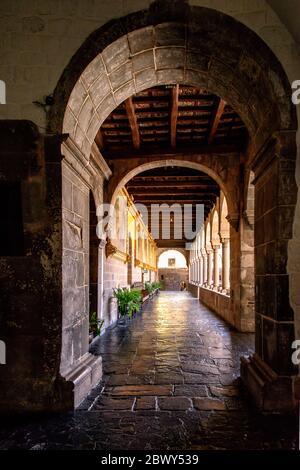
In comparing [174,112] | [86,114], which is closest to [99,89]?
Answer: [86,114]

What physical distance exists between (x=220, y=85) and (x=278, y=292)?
223 centimetres

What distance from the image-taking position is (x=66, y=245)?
2.85 m

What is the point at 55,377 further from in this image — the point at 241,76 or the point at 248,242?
the point at 248,242

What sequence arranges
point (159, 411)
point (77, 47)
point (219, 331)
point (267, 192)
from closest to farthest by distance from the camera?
1. point (159, 411)
2. point (77, 47)
3. point (267, 192)
4. point (219, 331)

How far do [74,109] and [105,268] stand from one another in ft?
14.2

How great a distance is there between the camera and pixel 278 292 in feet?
8.84

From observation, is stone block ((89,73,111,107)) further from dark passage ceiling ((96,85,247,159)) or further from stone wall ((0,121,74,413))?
dark passage ceiling ((96,85,247,159))

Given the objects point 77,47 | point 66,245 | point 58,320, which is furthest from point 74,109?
point 58,320

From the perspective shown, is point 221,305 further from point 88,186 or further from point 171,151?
point 88,186

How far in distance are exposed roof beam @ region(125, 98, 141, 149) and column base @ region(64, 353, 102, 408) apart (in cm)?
361

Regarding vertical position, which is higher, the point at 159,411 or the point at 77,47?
the point at 77,47

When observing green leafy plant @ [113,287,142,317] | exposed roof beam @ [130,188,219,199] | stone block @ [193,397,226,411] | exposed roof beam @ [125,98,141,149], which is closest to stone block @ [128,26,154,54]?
exposed roof beam @ [125,98,141,149]

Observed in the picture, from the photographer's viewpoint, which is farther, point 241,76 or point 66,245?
point 241,76

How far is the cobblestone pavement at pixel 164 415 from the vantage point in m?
2.18
